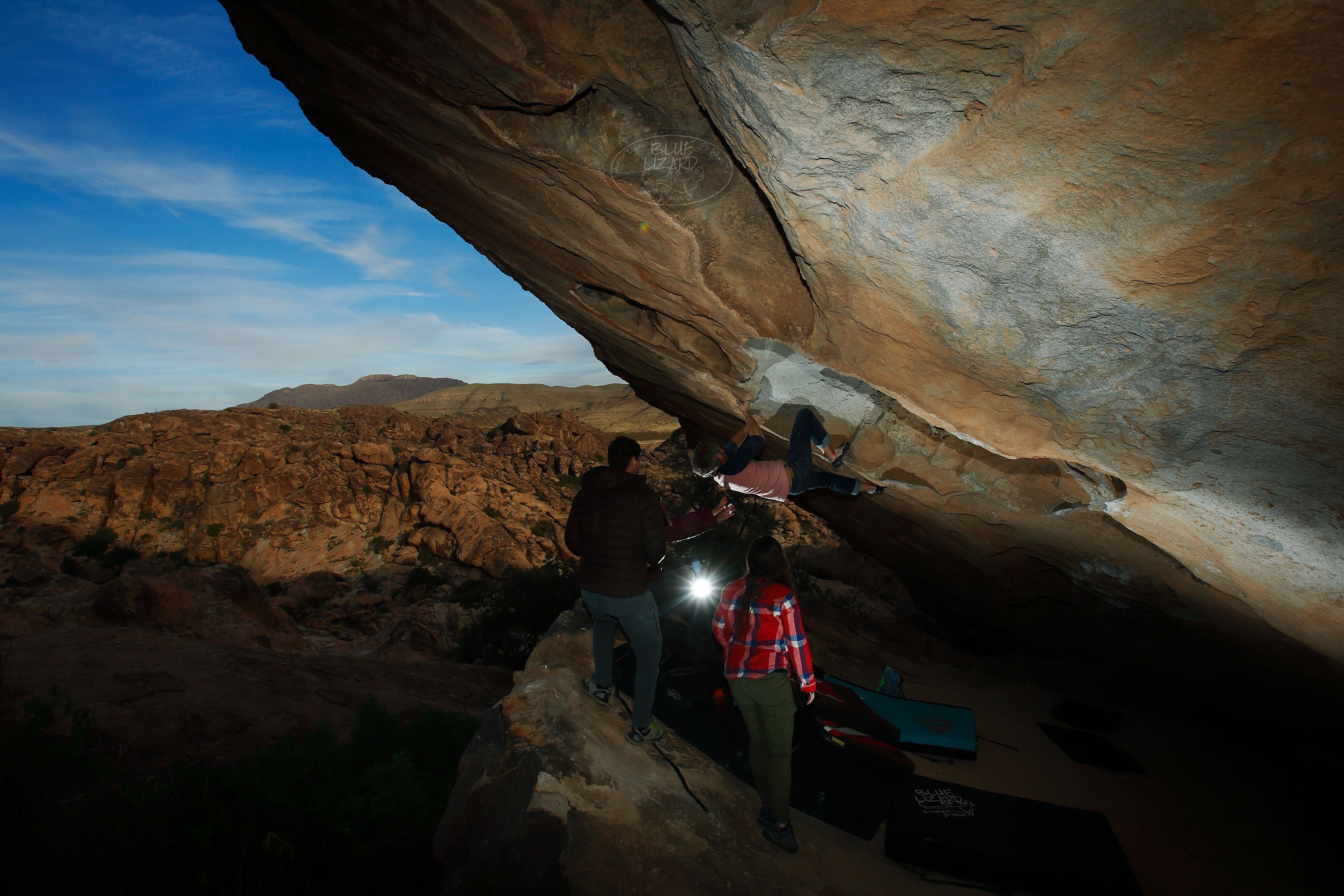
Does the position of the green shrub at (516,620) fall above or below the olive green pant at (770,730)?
below

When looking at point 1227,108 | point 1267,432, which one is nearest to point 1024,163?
point 1227,108

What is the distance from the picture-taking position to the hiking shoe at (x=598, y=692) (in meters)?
4.12

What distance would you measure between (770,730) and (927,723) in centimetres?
362

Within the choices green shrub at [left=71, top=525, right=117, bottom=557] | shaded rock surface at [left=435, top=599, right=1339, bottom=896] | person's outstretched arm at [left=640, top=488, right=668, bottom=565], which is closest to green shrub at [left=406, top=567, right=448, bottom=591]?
green shrub at [left=71, top=525, right=117, bottom=557]

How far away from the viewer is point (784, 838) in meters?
3.31

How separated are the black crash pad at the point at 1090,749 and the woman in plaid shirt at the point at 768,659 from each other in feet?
15.0

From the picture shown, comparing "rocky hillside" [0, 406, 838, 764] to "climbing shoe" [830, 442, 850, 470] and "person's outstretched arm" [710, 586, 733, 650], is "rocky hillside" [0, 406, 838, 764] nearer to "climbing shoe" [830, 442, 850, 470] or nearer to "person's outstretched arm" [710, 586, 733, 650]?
"person's outstretched arm" [710, 586, 733, 650]

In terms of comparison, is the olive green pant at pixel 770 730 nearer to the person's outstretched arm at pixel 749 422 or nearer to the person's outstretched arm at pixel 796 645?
the person's outstretched arm at pixel 796 645

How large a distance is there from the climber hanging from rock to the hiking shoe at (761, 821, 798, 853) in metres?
2.24

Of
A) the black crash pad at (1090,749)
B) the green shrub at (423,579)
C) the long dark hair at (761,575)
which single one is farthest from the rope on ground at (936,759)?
the green shrub at (423,579)

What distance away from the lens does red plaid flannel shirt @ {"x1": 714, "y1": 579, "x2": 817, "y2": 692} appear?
307 cm

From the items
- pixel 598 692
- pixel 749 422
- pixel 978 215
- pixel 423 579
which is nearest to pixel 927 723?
pixel 749 422

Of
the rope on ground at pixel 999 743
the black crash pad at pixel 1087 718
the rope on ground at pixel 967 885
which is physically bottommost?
the black crash pad at pixel 1087 718

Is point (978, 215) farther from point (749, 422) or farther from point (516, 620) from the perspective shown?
point (516, 620)
